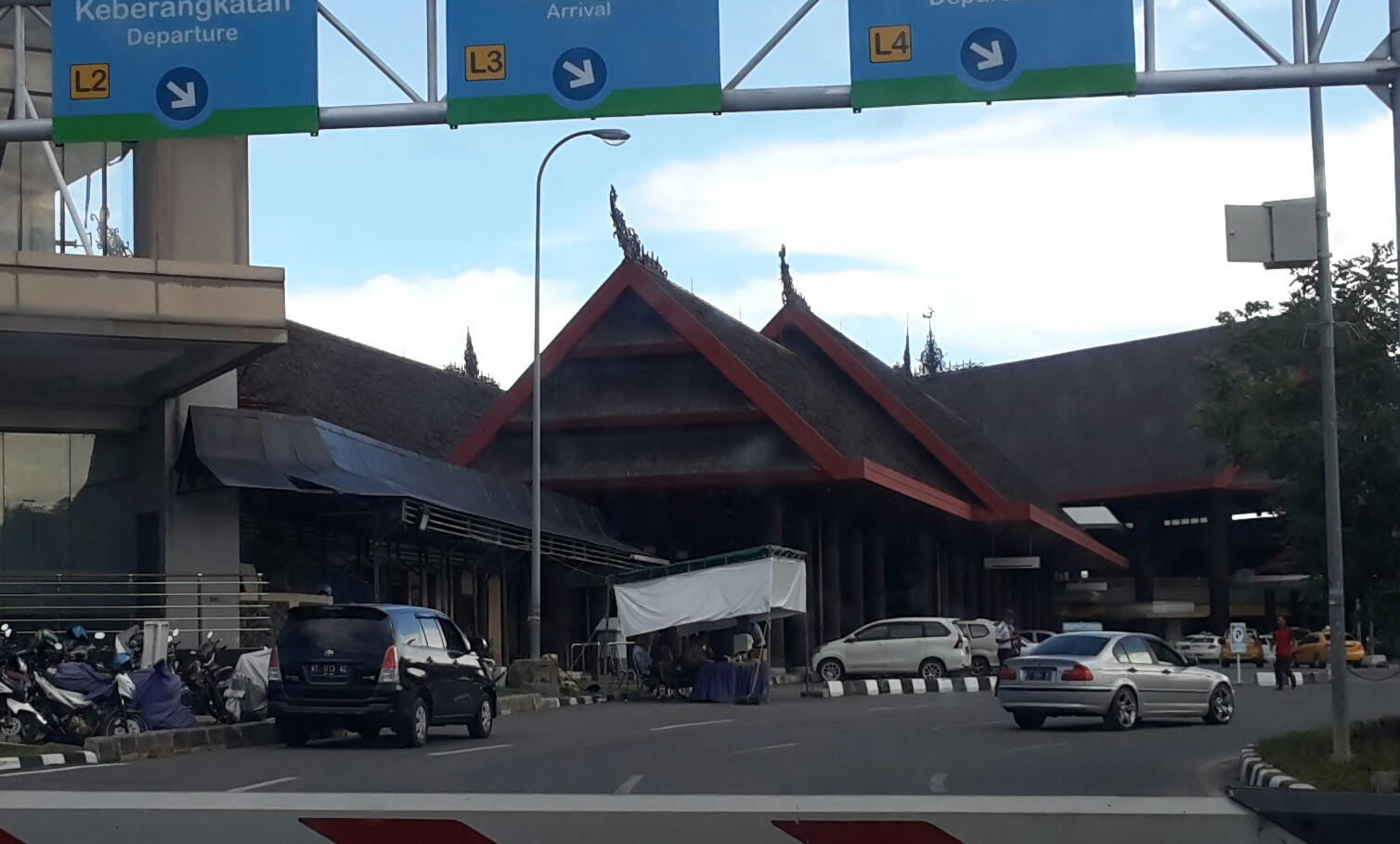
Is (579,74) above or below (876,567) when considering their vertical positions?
above

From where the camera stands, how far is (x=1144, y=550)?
70.5 metres

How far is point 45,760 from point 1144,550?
193 ft

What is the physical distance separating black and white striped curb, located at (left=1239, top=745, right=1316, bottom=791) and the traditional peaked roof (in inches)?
893

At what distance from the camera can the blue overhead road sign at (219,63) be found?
1404cm

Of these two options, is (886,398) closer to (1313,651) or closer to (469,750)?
(1313,651)

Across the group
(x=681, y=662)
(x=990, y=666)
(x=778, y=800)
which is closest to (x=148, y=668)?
(x=681, y=662)

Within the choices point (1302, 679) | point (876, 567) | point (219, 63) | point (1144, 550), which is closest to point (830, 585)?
Result: point (876, 567)

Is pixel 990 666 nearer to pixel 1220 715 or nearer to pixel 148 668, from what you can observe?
pixel 1220 715

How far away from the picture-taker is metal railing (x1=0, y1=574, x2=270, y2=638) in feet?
85.3

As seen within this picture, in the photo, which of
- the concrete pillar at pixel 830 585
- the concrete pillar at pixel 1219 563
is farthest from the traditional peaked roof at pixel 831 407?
the concrete pillar at pixel 1219 563

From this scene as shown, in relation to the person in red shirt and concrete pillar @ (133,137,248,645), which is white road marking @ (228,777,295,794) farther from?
the person in red shirt

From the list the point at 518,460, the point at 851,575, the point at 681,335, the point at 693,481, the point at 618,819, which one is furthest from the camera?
the point at 851,575

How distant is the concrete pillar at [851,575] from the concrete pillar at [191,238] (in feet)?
74.7

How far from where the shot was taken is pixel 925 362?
12750 centimetres
